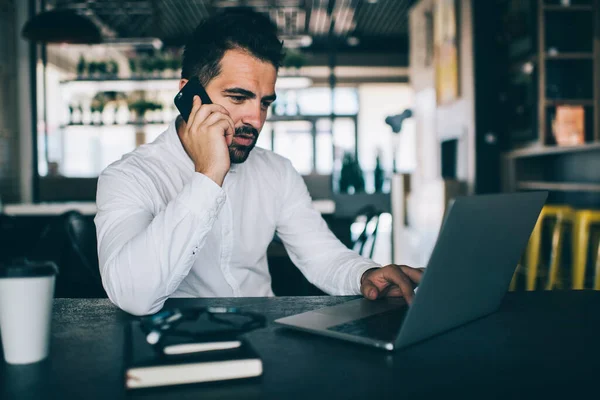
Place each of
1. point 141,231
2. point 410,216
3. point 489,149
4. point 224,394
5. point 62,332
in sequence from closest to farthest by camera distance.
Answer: point 224,394, point 62,332, point 141,231, point 489,149, point 410,216

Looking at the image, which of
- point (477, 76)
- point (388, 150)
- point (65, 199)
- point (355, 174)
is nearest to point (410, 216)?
point (355, 174)

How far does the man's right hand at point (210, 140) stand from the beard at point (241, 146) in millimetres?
189

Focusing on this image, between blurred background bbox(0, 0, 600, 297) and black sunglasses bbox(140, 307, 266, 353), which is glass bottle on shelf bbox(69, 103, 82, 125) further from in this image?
black sunglasses bbox(140, 307, 266, 353)

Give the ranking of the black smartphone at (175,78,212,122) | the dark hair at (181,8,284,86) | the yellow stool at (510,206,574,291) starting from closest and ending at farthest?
the black smartphone at (175,78,212,122) → the dark hair at (181,8,284,86) → the yellow stool at (510,206,574,291)

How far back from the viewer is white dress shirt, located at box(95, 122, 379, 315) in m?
1.06

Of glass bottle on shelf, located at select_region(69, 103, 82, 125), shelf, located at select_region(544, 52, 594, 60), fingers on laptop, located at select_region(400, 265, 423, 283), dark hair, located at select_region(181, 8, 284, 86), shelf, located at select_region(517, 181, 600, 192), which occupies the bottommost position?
fingers on laptop, located at select_region(400, 265, 423, 283)

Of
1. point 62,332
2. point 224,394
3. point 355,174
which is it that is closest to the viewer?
point 224,394

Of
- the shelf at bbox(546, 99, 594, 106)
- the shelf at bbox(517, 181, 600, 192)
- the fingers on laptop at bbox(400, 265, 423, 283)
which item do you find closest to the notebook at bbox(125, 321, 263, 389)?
the fingers on laptop at bbox(400, 265, 423, 283)

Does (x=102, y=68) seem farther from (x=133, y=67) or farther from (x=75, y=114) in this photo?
(x=75, y=114)

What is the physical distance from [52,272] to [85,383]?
0.53 ft

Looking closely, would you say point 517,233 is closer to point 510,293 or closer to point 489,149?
point 510,293

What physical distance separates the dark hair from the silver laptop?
2.49ft

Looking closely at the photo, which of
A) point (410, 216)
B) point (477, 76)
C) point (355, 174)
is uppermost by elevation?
Answer: point (477, 76)

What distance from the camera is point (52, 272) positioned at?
2.38ft
